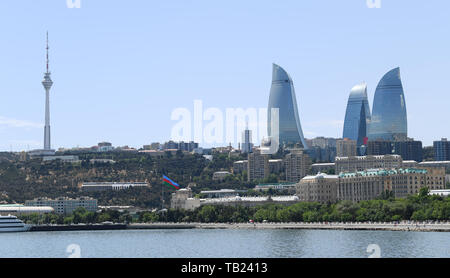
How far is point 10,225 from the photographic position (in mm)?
162250

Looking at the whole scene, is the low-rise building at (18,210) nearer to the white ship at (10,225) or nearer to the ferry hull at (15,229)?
the ferry hull at (15,229)

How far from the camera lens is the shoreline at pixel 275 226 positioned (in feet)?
362

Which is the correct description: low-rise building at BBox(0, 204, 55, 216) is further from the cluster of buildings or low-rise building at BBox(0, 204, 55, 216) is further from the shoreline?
the cluster of buildings

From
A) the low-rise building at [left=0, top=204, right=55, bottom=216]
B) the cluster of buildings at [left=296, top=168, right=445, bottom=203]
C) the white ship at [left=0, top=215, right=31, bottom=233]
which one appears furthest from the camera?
the low-rise building at [left=0, top=204, right=55, bottom=216]

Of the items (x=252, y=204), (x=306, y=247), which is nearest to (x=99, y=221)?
(x=252, y=204)

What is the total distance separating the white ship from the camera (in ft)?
527

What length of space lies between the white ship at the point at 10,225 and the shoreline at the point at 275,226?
11.5ft

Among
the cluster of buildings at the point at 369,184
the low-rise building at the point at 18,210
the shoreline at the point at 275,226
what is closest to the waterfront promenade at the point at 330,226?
the shoreline at the point at 275,226

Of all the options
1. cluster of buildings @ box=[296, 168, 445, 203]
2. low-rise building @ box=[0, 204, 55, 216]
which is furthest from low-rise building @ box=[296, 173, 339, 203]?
low-rise building @ box=[0, 204, 55, 216]

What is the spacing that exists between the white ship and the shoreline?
A: 138 inches

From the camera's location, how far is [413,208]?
13000 cm

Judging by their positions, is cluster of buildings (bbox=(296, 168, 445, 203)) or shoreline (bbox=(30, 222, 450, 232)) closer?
shoreline (bbox=(30, 222, 450, 232))
